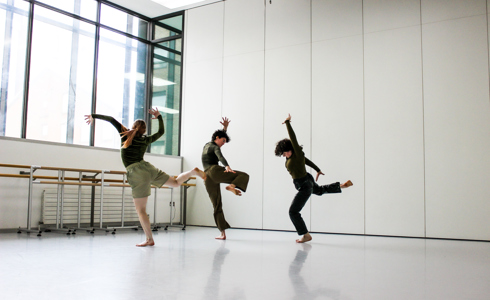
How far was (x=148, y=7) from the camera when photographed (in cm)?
861

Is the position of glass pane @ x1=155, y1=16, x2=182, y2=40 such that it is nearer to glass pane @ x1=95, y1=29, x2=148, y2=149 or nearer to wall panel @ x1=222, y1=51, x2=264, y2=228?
glass pane @ x1=95, y1=29, x2=148, y2=149

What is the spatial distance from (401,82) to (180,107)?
4253mm

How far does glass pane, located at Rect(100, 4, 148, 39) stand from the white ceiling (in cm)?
17

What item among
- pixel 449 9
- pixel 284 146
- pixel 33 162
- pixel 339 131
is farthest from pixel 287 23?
pixel 33 162

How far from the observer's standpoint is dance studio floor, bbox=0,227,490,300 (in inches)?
92.5

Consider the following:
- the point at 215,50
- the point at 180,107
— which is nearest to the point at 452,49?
the point at 215,50

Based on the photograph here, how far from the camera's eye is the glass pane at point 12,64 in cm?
659

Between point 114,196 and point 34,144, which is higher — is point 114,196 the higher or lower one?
the lower one

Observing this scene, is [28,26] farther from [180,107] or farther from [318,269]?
[318,269]

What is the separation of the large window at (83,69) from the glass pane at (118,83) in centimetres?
2

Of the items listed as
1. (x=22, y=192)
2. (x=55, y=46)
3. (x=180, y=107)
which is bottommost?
(x=22, y=192)

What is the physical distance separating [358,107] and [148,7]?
460 cm

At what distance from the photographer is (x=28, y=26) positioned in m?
6.97

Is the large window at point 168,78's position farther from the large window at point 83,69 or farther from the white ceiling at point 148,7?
the white ceiling at point 148,7
